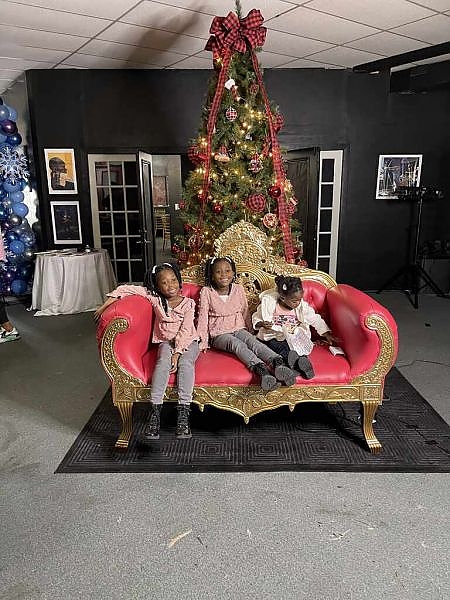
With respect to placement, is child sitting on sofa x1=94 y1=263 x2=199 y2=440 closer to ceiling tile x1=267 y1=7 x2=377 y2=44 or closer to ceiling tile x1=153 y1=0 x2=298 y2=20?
ceiling tile x1=153 y1=0 x2=298 y2=20

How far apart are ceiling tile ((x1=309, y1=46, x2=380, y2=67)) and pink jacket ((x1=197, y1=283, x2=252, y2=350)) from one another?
3827mm

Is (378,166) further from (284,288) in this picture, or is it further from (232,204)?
(284,288)

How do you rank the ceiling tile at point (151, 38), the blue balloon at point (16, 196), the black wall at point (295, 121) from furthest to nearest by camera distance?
the blue balloon at point (16, 196) < the black wall at point (295, 121) < the ceiling tile at point (151, 38)

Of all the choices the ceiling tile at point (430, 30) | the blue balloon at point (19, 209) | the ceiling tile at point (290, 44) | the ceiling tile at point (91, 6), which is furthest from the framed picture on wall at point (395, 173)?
the blue balloon at point (19, 209)

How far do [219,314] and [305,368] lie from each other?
758mm

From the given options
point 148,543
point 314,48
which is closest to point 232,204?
point 148,543

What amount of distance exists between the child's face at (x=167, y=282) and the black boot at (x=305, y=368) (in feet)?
3.08

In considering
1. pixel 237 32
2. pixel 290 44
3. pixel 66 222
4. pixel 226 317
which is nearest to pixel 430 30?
pixel 290 44

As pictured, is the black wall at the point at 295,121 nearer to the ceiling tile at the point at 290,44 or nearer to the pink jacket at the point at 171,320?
the ceiling tile at the point at 290,44

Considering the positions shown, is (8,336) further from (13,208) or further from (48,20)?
(48,20)

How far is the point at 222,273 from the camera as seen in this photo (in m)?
3.05

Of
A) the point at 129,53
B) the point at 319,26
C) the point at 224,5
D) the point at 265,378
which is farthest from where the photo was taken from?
the point at 129,53

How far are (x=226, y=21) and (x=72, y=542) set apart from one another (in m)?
3.65

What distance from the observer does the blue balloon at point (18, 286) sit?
6309 mm
